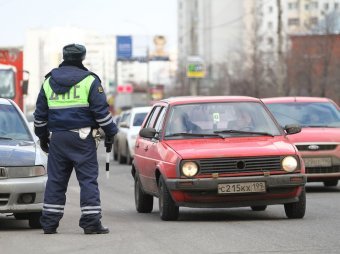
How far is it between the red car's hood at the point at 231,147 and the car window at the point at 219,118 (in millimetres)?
285

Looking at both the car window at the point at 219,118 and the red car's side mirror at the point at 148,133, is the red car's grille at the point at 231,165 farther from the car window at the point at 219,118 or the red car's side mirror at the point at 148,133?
the red car's side mirror at the point at 148,133

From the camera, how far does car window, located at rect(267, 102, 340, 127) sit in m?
18.5

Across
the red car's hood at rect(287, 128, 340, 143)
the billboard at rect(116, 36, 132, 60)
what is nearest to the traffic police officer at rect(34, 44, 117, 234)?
the red car's hood at rect(287, 128, 340, 143)

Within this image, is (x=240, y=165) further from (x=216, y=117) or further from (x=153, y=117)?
(x=153, y=117)

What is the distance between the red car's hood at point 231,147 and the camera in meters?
12.2

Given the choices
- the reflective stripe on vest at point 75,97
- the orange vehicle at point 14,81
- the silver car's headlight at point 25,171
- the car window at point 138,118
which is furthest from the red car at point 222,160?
the orange vehicle at point 14,81

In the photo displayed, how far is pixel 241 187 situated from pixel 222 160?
0.36 metres

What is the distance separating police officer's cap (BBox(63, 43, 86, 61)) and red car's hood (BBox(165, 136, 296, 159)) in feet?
5.91

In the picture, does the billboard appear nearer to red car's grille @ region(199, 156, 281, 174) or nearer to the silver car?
red car's grille @ region(199, 156, 281, 174)

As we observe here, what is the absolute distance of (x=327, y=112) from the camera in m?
18.8

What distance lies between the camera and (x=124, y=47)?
94.2 meters

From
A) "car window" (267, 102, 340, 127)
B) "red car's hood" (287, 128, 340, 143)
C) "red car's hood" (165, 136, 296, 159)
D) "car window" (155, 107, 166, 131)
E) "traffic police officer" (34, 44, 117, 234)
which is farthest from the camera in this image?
"car window" (267, 102, 340, 127)

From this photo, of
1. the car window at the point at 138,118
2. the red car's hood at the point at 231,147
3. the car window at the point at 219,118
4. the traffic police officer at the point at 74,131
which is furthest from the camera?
the car window at the point at 138,118

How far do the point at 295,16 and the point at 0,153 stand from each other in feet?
517
